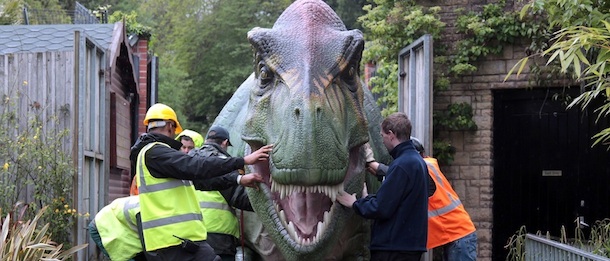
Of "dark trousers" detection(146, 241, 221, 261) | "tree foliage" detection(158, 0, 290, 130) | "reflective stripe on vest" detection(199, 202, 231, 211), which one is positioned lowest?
"dark trousers" detection(146, 241, 221, 261)

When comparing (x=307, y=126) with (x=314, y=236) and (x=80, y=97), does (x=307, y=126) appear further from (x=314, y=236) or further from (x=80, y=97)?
(x=80, y=97)

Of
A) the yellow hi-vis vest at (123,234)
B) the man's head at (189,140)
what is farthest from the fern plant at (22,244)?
the man's head at (189,140)

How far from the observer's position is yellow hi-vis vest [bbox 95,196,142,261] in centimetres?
615

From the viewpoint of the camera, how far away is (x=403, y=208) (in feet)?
17.2

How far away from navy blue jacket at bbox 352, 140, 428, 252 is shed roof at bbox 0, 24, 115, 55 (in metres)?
6.28

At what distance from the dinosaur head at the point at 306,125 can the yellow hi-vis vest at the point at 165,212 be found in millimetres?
866

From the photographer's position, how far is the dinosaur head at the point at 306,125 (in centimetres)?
408

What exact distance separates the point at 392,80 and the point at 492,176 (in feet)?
5.58

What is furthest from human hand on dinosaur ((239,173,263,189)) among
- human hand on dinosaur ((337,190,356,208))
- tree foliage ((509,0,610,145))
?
tree foliage ((509,0,610,145))

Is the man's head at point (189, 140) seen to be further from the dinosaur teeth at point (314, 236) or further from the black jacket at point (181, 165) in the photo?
the dinosaur teeth at point (314, 236)

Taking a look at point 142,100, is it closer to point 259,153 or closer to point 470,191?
point 470,191

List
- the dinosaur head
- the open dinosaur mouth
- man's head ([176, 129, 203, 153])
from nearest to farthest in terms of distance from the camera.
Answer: the dinosaur head
the open dinosaur mouth
man's head ([176, 129, 203, 153])

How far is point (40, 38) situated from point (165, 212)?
6.64 metres

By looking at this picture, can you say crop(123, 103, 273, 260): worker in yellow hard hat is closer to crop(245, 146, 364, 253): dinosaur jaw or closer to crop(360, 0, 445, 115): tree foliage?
crop(245, 146, 364, 253): dinosaur jaw
